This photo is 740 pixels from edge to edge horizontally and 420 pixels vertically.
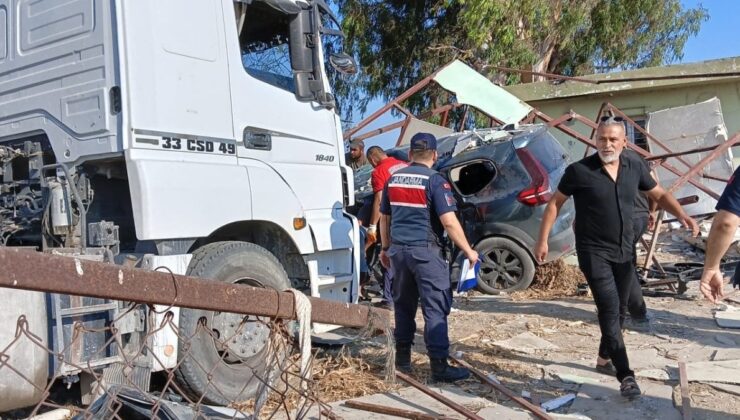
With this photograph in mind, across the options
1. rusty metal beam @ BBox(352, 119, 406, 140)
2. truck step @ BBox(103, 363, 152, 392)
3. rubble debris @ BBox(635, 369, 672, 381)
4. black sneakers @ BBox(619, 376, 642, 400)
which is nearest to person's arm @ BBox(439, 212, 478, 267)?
black sneakers @ BBox(619, 376, 642, 400)

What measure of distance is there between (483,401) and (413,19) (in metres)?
15.9

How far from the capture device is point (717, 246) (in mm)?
3375

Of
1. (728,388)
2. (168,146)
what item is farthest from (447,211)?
(728,388)

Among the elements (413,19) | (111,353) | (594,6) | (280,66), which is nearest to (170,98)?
(280,66)

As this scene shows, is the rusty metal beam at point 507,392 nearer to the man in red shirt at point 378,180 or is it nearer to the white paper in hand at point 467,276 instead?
the white paper in hand at point 467,276

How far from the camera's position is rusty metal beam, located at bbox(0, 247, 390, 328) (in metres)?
1.41

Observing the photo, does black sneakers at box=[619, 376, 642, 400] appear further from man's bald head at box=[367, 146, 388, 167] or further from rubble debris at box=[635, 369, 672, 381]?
man's bald head at box=[367, 146, 388, 167]

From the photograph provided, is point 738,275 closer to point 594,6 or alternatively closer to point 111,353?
point 111,353

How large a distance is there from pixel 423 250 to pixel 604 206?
4.10 ft

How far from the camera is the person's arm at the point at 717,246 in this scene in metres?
3.30

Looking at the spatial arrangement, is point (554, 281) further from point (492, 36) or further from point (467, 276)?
point (492, 36)

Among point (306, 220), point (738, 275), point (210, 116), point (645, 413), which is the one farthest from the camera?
point (306, 220)

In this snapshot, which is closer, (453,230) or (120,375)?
(120,375)

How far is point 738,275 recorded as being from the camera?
3.64 meters
